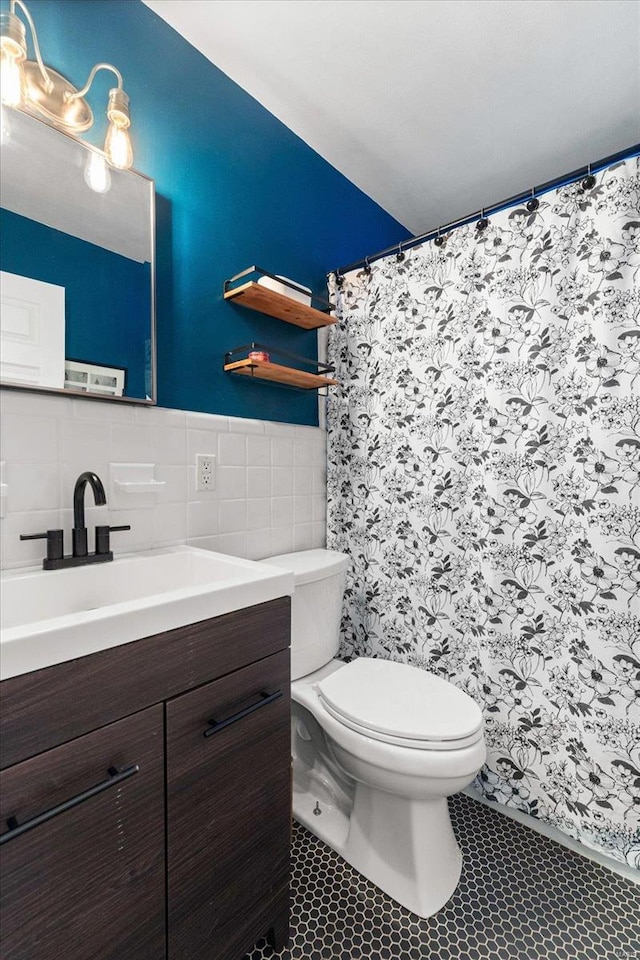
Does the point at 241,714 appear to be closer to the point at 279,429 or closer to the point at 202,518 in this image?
the point at 202,518

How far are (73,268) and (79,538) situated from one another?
69 centimetres

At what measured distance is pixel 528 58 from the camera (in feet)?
4.80

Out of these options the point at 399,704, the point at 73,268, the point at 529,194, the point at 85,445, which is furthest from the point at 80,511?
the point at 529,194

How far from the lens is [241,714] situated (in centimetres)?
91

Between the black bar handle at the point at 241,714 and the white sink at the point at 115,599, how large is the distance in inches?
8.3

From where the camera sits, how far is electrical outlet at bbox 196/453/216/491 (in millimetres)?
1422

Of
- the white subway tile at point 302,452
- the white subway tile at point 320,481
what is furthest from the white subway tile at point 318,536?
the white subway tile at point 302,452

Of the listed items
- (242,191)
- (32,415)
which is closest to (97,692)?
(32,415)

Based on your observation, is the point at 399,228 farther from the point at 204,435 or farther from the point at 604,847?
the point at 604,847

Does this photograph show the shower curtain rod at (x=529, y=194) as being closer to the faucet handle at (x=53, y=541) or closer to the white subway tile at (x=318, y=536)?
the white subway tile at (x=318, y=536)

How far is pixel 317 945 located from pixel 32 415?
1.45 metres

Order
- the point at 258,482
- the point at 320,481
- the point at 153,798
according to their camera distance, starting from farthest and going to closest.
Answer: the point at 320,481
the point at 258,482
the point at 153,798

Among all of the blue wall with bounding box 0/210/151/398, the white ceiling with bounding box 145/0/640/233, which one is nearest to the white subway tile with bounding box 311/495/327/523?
the blue wall with bounding box 0/210/151/398

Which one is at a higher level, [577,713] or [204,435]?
[204,435]
